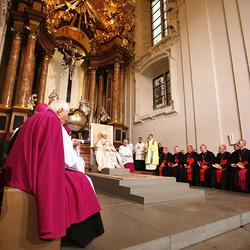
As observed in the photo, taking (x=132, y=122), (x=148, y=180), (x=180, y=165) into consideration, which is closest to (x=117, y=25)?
(x=132, y=122)

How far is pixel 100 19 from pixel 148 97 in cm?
577

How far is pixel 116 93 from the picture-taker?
1057 cm

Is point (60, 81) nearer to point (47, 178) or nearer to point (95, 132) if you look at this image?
point (95, 132)

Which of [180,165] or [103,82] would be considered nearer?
[180,165]

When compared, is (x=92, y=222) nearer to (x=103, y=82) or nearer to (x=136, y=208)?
(x=136, y=208)

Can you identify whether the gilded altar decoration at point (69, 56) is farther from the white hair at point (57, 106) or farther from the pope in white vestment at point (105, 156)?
the white hair at point (57, 106)

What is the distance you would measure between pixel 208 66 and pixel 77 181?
278 inches

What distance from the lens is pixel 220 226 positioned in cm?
210

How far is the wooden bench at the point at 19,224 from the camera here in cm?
116

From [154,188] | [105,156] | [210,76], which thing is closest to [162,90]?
[210,76]

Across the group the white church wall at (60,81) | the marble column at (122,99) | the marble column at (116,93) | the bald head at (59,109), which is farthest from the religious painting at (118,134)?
the bald head at (59,109)

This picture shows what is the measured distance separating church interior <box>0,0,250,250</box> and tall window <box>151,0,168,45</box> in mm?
78

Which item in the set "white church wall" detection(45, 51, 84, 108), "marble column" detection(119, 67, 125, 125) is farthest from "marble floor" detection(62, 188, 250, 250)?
"white church wall" detection(45, 51, 84, 108)

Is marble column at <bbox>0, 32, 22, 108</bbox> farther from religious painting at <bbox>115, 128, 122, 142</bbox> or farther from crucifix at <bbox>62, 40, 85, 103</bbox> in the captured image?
religious painting at <bbox>115, 128, 122, 142</bbox>
